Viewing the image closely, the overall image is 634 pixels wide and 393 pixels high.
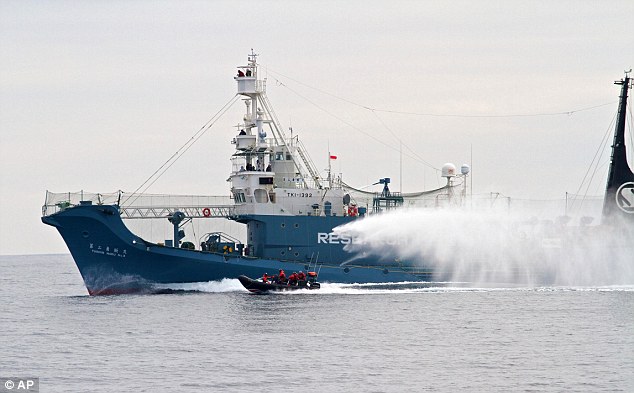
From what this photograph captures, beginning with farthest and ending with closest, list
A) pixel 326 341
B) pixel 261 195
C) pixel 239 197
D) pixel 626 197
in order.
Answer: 1. pixel 626 197
2. pixel 239 197
3. pixel 261 195
4. pixel 326 341

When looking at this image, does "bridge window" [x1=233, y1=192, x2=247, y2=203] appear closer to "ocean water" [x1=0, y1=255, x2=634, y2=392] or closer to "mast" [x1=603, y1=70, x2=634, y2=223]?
"ocean water" [x1=0, y1=255, x2=634, y2=392]

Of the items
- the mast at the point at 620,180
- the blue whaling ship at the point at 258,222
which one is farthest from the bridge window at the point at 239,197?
the mast at the point at 620,180

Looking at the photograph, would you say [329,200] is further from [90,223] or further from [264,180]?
[90,223]

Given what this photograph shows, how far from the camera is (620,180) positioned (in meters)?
76.0

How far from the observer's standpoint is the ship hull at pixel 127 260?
6969cm

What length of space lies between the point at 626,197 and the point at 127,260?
120 ft

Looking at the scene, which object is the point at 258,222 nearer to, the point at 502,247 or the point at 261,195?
the point at 261,195

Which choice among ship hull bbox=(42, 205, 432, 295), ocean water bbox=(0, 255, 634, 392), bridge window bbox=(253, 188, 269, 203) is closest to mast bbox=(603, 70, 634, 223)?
ocean water bbox=(0, 255, 634, 392)

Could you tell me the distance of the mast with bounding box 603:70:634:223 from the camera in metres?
75.6

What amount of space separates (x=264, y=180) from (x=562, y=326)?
27.2m

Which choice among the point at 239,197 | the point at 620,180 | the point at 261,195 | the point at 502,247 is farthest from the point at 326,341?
the point at 620,180

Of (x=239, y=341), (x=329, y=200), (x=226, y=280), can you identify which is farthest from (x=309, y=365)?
(x=329, y=200)

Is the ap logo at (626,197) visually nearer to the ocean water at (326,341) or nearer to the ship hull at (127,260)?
the ocean water at (326,341)

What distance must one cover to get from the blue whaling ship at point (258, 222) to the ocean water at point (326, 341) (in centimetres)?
148
